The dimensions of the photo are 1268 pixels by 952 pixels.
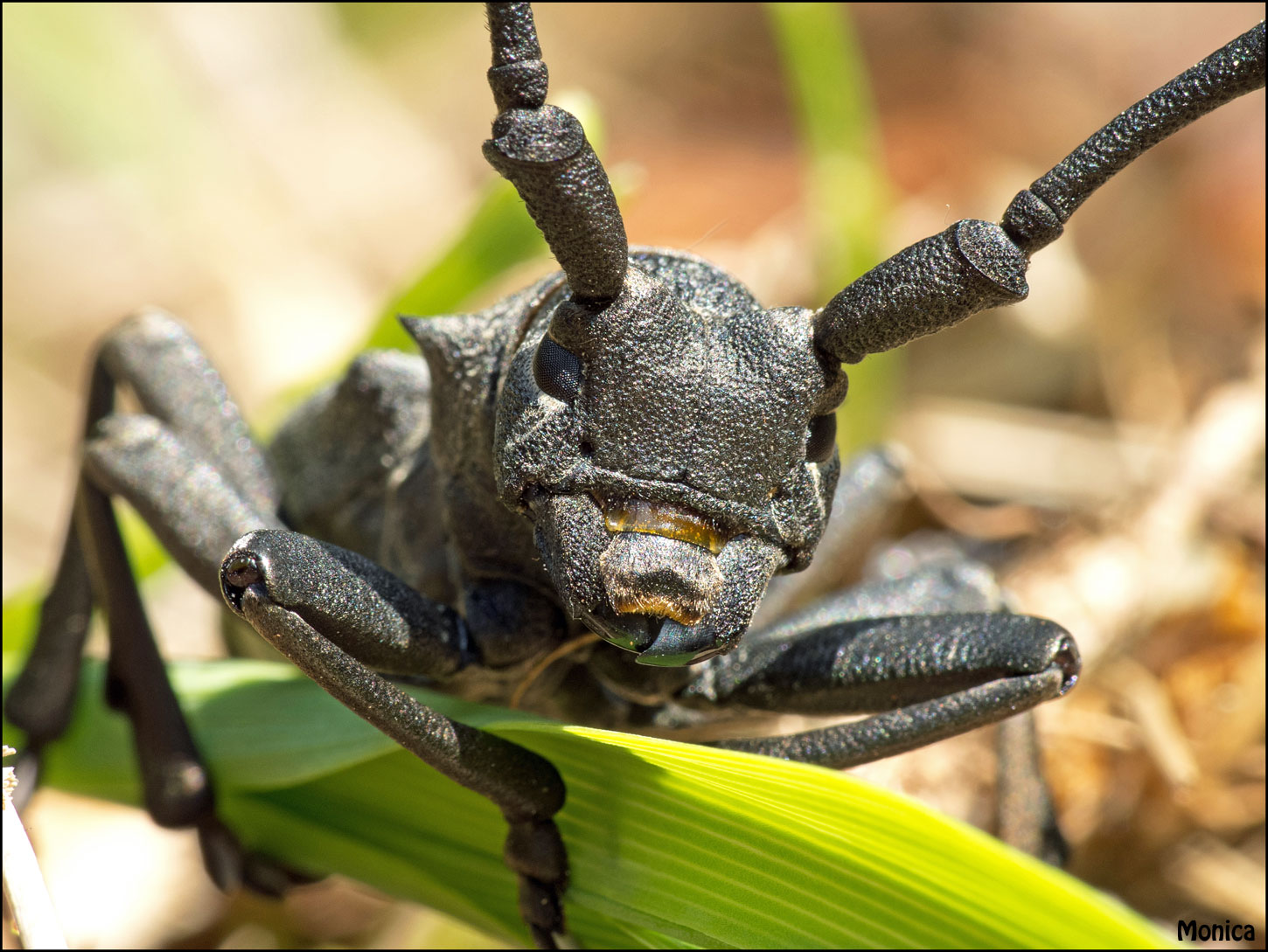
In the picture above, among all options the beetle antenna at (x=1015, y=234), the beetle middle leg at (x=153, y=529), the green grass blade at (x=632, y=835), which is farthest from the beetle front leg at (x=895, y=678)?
the beetle middle leg at (x=153, y=529)

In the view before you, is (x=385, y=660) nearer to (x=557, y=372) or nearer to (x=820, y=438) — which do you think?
(x=557, y=372)

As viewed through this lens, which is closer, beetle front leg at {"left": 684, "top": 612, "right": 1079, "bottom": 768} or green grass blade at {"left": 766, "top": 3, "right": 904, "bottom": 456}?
beetle front leg at {"left": 684, "top": 612, "right": 1079, "bottom": 768}

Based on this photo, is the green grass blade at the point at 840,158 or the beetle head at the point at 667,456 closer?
the beetle head at the point at 667,456

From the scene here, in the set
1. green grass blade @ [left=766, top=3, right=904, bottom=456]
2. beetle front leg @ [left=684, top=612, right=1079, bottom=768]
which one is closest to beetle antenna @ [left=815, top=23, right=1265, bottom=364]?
beetle front leg @ [left=684, top=612, right=1079, bottom=768]

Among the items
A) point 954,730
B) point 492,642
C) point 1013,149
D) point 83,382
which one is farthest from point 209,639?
point 1013,149

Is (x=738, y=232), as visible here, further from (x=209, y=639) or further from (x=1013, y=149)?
(x=209, y=639)

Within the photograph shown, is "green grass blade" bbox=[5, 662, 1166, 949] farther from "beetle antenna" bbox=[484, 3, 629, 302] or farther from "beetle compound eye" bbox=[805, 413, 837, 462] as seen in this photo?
"beetle antenna" bbox=[484, 3, 629, 302]

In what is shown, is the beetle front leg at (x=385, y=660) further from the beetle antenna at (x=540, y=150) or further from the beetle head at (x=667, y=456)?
the beetle antenna at (x=540, y=150)
